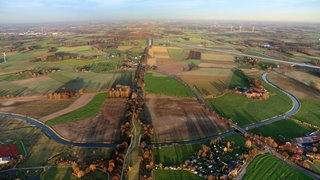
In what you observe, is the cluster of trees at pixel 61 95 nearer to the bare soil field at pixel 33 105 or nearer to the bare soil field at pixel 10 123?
the bare soil field at pixel 33 105

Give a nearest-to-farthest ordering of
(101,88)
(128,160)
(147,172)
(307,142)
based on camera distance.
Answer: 1. (147,172)
2. (128,160)
3. (307,142)
4. (101,88)

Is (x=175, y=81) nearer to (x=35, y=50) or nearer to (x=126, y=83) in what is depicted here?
(x=126, y=83)

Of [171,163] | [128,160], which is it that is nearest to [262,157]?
[171,163]

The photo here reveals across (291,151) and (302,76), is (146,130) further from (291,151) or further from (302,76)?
(302,76)

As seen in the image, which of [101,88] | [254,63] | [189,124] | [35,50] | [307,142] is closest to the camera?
[307,142]

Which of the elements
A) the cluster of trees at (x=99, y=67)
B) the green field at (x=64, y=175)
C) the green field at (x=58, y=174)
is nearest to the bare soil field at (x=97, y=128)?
the green field at (x=58, y=174)

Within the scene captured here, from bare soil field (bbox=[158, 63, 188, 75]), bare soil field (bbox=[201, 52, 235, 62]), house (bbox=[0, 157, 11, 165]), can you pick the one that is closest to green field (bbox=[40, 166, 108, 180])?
house (bbox=[0, 157, 11, 165])
